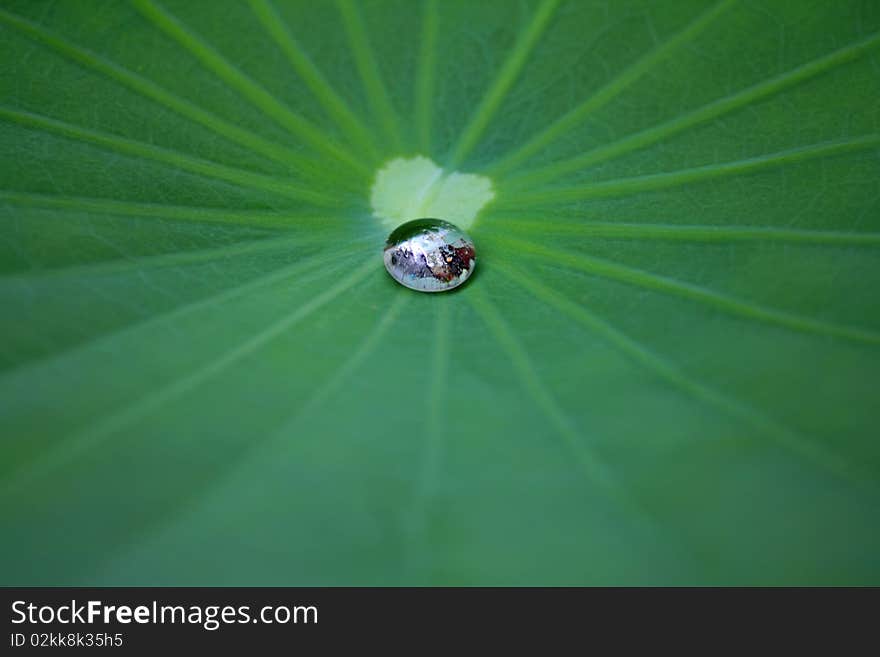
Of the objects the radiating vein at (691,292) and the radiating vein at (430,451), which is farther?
the radiating vein at (691,292)

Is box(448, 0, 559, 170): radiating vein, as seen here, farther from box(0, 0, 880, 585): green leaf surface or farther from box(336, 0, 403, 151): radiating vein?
box(336, 0, 403, 151): radiating vein

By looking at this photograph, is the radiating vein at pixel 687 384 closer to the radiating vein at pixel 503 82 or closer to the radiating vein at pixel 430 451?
the radiating vein at pixel 430 451

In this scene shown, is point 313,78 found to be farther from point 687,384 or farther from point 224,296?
point 687,384

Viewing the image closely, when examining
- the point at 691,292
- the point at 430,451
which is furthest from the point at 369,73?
the point at 430,451

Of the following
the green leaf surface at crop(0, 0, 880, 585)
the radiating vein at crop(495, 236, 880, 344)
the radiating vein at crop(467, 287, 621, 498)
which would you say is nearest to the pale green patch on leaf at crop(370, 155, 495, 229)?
the green leaf surface at crop(0, 0, 880, 585)

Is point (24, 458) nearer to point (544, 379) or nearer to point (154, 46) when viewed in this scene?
point (544, 379)

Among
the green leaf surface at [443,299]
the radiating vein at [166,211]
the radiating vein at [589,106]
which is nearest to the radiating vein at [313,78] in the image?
the green leaf surface at [443,299]
